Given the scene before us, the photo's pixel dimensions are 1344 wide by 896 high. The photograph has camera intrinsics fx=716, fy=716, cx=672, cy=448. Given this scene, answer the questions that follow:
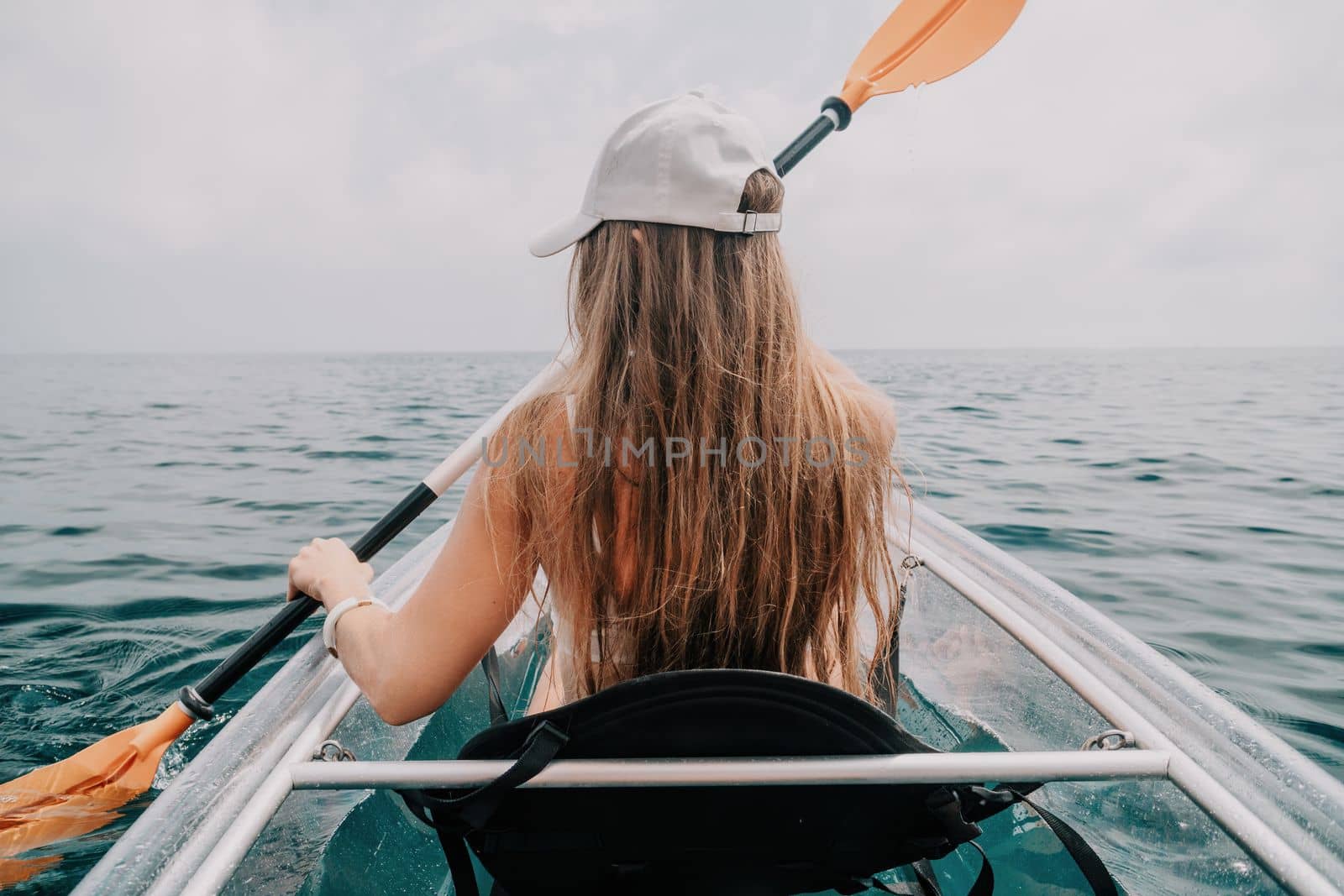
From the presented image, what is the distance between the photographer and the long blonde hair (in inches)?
43.5

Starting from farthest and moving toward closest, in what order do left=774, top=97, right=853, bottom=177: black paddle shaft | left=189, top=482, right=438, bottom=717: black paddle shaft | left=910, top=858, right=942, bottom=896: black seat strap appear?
left=774, top=97, right=853, bottom=177: black paddle shaft → left=189, top=482, right=438, bottom=717: black paddle shaft → left=910, top=858, right=942, bottom=896: black seat strap

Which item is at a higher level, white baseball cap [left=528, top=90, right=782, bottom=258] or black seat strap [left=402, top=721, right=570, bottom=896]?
Result: white baseball cap [left=528, top=90, right=782, bottom=258]

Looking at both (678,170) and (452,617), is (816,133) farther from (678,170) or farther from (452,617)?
(452,617)

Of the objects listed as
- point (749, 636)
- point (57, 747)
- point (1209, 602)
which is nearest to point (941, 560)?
point (749, 636)

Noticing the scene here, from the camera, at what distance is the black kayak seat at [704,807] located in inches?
34.6

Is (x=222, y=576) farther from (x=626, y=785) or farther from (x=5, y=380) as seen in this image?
(x=5, y=380)

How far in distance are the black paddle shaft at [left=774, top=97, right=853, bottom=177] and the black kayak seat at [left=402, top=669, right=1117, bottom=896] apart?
5.88ft

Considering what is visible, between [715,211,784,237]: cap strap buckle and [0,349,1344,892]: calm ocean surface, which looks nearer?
[715,211,784,237]: cap strap buckle

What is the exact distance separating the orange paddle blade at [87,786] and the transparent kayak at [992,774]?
2.16 feet

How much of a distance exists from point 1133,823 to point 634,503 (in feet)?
3.69

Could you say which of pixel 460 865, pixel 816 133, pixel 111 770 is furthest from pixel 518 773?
pixel 816 133

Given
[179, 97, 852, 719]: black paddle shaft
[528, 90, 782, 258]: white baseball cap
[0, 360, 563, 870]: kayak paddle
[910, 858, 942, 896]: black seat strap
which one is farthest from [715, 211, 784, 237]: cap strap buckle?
[179, 97, 852, 719]: black paddle shaft

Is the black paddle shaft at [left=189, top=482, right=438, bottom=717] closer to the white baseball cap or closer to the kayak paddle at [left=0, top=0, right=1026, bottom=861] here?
the kayak paddle at [left=0, top=0, right=1026, bottom=861]

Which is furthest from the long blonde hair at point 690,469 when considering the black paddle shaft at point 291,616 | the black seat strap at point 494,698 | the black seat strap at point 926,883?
the black paddle shaft at point 291,616
